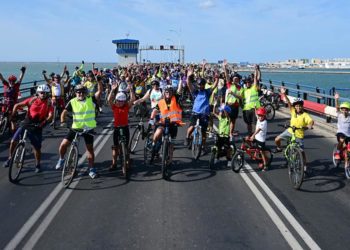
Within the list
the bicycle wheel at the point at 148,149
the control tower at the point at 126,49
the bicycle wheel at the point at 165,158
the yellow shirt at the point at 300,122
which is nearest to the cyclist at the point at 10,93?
the bicycle wheel at the point at 148,149

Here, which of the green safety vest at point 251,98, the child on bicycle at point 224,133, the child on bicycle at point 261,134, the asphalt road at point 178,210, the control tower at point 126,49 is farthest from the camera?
the control tower at point 126,49

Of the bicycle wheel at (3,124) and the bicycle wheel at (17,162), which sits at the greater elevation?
the bicycle wheel at (3,124)

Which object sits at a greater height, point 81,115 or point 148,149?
point 81,115

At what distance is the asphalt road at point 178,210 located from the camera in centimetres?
527

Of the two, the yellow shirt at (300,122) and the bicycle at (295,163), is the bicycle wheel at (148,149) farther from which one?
the yellow shirt at (300,122)

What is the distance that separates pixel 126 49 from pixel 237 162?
7160 cm

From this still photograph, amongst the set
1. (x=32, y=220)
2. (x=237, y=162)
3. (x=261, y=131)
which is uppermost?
(x=261, y=131)

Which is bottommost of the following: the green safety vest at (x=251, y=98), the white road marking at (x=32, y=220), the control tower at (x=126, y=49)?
the white road marking at (x=32, y=220)

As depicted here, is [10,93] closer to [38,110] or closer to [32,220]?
[38,110]

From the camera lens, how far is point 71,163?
7.98 metres

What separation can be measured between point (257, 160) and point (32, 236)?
5944mm

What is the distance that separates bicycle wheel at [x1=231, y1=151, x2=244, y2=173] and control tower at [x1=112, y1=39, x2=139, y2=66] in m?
71.0

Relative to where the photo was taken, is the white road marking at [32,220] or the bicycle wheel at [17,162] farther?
the bicycle wheel at [17,162]

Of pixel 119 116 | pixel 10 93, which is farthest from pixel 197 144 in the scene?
pixel 10 93
